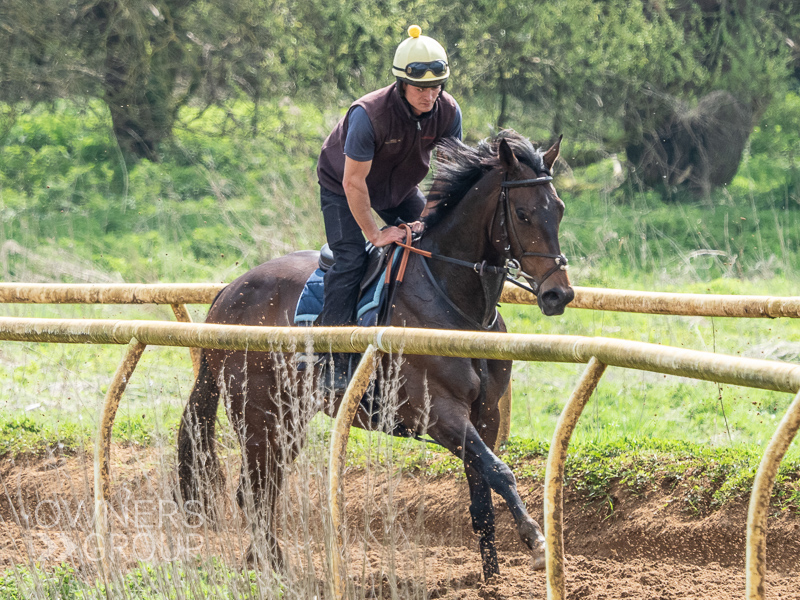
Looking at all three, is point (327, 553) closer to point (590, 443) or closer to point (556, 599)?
point (556, 599)

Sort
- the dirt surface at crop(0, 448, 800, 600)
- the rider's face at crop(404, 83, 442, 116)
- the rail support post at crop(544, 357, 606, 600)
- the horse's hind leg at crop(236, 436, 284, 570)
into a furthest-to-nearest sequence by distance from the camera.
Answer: the rider's face at crop(404, 83, 442, 116) < the dirt surface at crop(0, 448, 800, 600) < the horse's hind leg at crop(236, 436, 284, 570) < the rail support post at crop(544, 357, 606, 600)

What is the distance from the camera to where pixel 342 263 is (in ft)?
15.9

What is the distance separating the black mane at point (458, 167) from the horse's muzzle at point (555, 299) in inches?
26.1

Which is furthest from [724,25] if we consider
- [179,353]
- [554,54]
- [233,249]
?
[179,353]

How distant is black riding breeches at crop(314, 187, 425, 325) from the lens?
4809mm

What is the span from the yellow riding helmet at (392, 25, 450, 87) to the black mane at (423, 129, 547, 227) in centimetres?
37

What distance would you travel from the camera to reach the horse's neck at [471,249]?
182 inches

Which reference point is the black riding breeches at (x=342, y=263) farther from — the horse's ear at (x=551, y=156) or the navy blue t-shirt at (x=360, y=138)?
the horse's ear at (x=551, y=156)

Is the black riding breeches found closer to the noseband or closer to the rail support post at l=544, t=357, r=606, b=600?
the noseband

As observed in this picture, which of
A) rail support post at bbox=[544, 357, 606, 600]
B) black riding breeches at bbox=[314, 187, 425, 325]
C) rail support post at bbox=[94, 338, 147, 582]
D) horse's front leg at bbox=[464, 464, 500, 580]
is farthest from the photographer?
black riding breeches at bbox=[314, 187, 425, 325]

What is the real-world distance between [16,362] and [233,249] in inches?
189

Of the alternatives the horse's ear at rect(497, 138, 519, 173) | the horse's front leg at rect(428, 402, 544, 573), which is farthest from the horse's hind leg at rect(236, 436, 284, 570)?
the horse's ear at rect(497, 138, 519, 173)

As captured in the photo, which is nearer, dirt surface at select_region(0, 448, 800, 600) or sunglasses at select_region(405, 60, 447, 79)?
dirt surface at select_region(0, 448, 800, 600)

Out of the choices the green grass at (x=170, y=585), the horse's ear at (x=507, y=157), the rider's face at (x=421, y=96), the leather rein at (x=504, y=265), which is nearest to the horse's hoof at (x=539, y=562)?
the green grass at (x=170, y=585)
